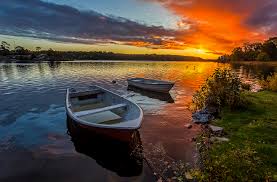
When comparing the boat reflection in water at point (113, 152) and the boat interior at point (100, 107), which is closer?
the boat reflection in water at point (113, 152)

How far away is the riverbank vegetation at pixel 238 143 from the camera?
6.78 m

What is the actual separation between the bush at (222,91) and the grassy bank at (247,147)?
1081 millimetres

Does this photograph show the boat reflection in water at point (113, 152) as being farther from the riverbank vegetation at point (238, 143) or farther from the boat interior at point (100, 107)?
the riverbank vegetation at point (238, 143)

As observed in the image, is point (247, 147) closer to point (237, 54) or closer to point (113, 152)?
point (113, 152)

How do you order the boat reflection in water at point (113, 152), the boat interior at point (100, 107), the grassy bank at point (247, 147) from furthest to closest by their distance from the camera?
the boat interior at point (100, 107) → the boat reflection in water at point (113, 152) → the grassy bank at point (247, 147)

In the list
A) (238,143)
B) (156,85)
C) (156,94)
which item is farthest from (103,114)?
(156,85)

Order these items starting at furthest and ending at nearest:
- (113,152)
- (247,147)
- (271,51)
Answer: (271,51), (113,152), (247,147)

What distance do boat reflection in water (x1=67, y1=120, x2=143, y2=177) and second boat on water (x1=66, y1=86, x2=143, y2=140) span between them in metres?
0.70

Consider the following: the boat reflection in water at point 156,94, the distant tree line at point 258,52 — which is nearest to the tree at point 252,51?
the distant tree line at point 258,52

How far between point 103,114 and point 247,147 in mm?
8928

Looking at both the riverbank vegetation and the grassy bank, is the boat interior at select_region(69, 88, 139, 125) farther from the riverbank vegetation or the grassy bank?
the grassy bank

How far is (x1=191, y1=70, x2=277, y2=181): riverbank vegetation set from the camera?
6.78 metres

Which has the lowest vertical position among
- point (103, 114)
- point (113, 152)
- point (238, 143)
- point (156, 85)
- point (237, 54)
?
point (113, 152)

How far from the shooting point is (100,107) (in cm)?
1894
